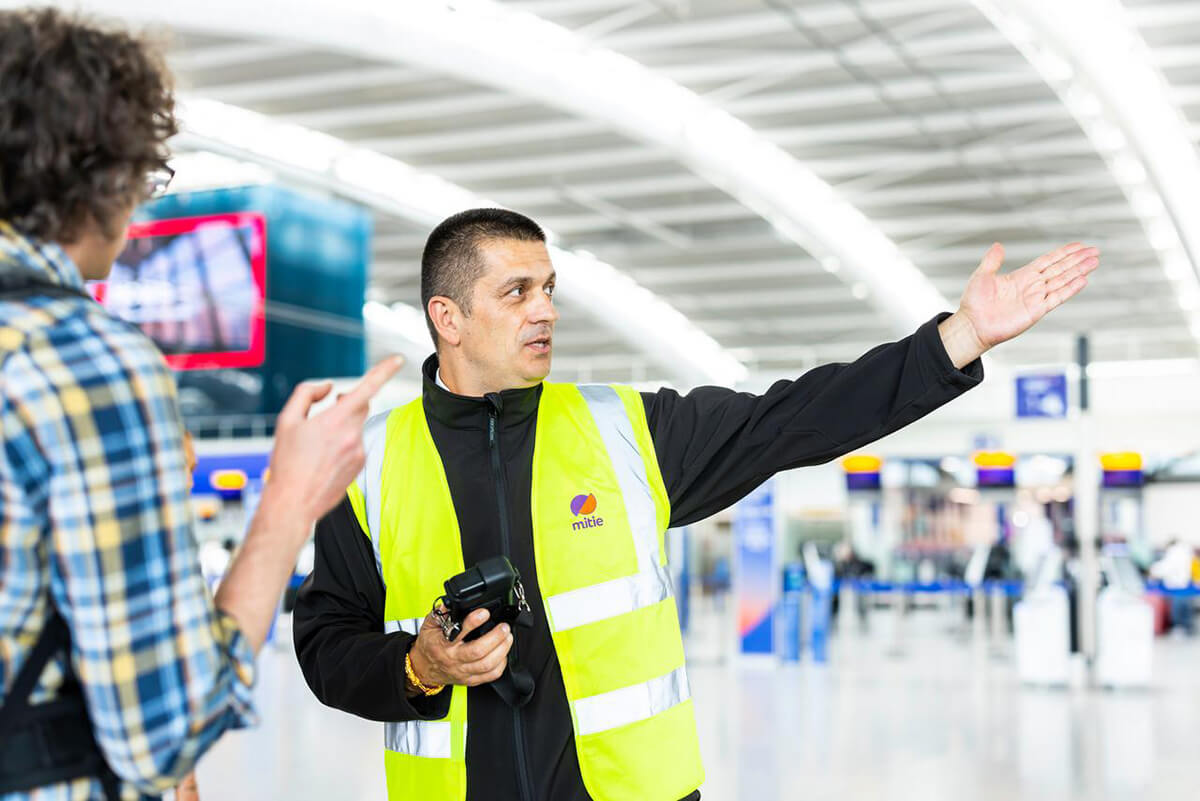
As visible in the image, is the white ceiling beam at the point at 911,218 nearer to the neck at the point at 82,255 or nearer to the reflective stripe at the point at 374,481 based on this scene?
the reflective stripe at the point at 374,481

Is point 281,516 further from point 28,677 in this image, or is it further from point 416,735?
point 416,735

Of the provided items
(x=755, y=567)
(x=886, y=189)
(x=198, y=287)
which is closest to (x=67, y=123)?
(x=198, y=287)

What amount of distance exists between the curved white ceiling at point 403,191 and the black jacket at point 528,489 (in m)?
8.83

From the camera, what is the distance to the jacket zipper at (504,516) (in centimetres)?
210

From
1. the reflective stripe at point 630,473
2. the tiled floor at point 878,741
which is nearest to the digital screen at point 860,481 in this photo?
the tiled floor at point 878,741

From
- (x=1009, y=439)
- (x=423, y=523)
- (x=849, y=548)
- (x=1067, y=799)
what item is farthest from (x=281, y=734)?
(x=1009, y=439)

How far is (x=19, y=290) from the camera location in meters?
1.20

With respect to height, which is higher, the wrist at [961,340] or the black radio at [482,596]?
the wrist at [961,340]

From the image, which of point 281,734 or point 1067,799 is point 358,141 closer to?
point 281,734

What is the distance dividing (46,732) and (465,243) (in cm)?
144

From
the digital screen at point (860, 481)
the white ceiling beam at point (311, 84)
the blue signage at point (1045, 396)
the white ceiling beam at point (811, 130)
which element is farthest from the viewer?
the digital screen at point (860, 481)

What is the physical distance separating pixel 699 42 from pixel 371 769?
8738 millimetres

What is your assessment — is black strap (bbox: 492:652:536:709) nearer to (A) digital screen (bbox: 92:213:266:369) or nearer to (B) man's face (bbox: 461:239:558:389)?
(B) man's face (bbox: 461:239:558:389)

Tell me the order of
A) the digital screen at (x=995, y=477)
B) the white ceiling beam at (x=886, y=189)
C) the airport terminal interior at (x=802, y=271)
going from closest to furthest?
the airport terminal interior at (x=802, y=271) → the white ceiling beam at (x=886, y=189) → the digital screen at (x=995, y=477)
